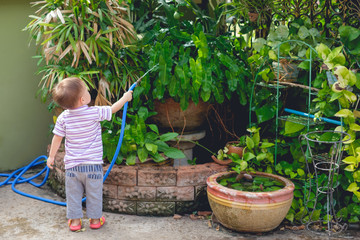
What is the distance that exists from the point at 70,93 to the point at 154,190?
106cm

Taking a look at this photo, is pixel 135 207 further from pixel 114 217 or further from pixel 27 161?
pixel 27 161

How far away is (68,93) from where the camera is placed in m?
A: 3.10

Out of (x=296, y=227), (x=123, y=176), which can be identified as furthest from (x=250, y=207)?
(x=123, y=176)

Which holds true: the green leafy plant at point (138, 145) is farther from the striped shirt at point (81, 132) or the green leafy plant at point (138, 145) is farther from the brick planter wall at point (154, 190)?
the striped shirt at point (81, 132)

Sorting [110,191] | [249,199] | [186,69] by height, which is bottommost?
[110,191]

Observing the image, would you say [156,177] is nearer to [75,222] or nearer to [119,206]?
[119,206]

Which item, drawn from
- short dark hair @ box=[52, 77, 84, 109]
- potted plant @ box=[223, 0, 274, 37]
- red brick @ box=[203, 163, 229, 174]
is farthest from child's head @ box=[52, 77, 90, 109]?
potted plant @ box=[223, 0, 274, 37]

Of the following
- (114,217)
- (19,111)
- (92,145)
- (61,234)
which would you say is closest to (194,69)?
(92,145)

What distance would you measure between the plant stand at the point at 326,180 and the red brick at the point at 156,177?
1.05 meters

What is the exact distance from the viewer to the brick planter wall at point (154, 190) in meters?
3.61

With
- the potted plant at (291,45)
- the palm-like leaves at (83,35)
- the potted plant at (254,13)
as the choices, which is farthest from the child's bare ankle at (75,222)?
the potted plant at (254,13)

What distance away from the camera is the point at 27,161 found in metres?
4.73

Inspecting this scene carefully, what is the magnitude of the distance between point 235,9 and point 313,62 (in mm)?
983

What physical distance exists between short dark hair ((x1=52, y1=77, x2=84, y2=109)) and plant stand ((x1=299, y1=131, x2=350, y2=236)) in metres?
1.63
